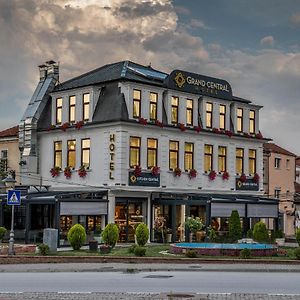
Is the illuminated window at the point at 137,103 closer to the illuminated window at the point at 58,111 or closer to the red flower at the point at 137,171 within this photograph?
the red flower at the point at 137,171

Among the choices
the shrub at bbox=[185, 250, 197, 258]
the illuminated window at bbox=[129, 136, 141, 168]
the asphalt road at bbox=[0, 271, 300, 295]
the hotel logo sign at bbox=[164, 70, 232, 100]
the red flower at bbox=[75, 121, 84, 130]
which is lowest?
the asphalt road at bbox=[0, 271, 300, 295]

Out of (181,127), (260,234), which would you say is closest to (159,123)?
(181,127)

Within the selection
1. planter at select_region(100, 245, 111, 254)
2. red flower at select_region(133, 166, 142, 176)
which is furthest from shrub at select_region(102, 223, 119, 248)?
red flower at select_region(133, 166, 142, 176)

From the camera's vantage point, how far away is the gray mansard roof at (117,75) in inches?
1829

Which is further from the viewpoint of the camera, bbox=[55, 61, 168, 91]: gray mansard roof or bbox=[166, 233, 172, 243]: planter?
bbox=[55, 61, 168, 91]: gray mansard roof

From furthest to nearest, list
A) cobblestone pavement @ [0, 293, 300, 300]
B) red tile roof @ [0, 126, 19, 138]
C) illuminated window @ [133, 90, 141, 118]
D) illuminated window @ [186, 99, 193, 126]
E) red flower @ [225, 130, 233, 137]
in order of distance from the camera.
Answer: red tile roof @ [0, 126, 19, 138] < red flower @ [225, 130, 233, 137] < illuminated window @ [186, 99, 193, 126] < illuminated window @ [133, 90, 141, 118] < cobblestone pavement @ [0, 293, 300, 300]

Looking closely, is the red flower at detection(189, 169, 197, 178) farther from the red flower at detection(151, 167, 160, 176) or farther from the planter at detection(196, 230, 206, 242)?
the planter at detection(196, 230, 206, 242)

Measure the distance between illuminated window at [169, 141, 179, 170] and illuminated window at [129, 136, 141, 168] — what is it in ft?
10.3

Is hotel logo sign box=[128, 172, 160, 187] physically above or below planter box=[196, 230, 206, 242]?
above

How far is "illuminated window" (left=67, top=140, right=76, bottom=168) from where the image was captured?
47000mm

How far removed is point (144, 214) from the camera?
45719 mm

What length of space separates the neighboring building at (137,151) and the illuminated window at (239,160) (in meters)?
0.08

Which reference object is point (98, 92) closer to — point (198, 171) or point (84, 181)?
point (84, 181)

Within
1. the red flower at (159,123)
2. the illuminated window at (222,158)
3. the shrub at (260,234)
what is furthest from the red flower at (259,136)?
the shrub at (260,234)
